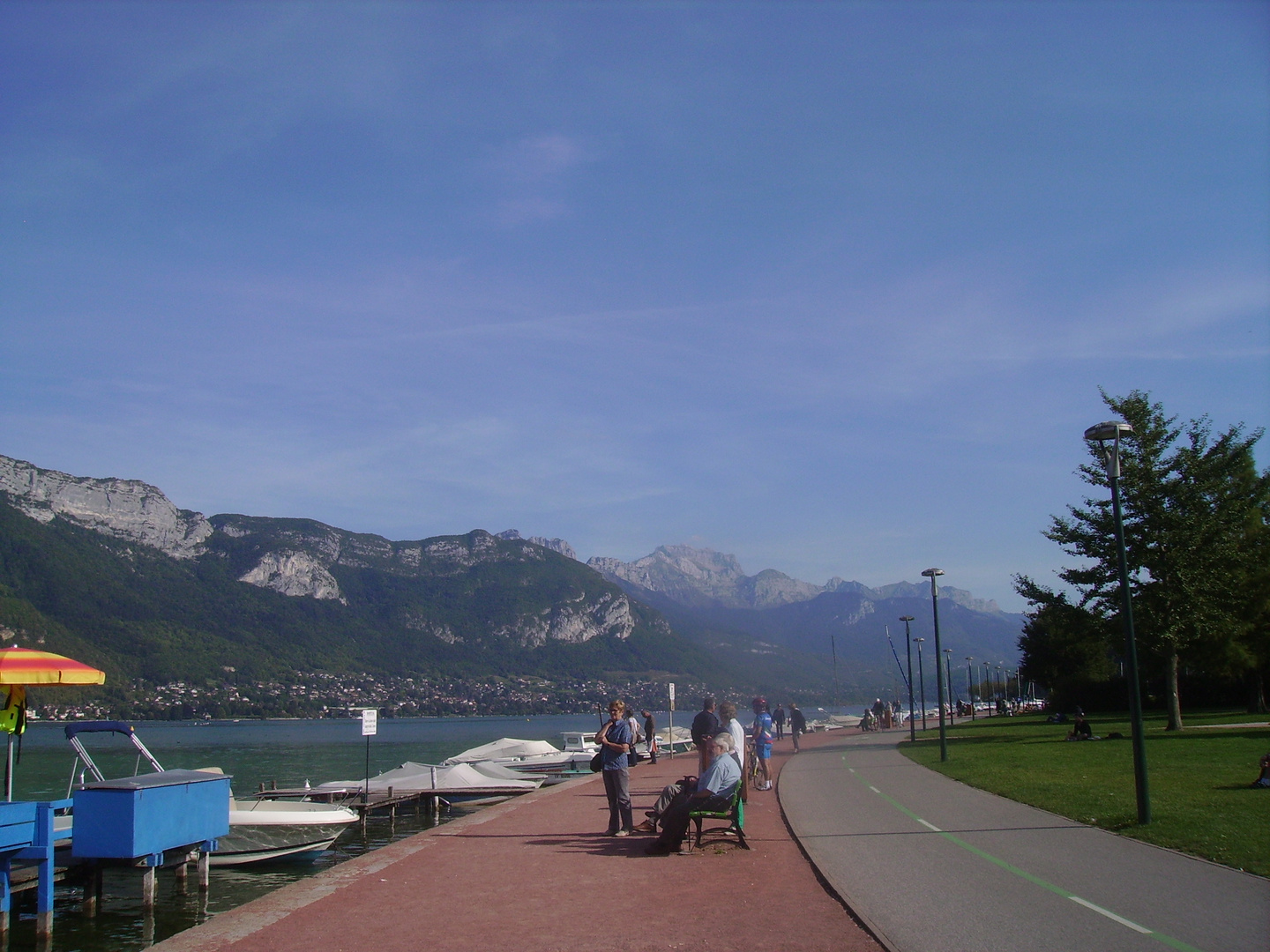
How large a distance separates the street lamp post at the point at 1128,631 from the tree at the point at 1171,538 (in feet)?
58.2

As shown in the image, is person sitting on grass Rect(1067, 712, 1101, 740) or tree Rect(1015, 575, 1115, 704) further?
tree Rect(1015, 575, 1115, 704)

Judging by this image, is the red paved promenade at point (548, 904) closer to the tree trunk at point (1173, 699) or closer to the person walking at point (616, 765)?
the person walking at point (616, 765)

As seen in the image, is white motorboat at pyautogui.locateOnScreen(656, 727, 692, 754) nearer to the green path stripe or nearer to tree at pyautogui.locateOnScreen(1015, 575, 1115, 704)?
tree at pyautogui.locateOnScreen(1015, 575, 1115, 704)

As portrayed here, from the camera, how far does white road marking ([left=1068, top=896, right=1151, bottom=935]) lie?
24.8ft

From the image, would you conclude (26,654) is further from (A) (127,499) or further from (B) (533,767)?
(A) (127,499)

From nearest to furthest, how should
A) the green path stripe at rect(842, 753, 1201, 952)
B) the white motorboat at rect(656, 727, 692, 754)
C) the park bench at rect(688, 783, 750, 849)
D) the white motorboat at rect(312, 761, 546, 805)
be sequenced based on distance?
1. the green path stripe at rect(842, 753, 1201, 952)
2. the park bench at rect(688, 783, 750, 849)
3. the white motorboat at rect(312, 761, 546, 805)
4. the white motorboat at rect(656, 727, 692, 754)

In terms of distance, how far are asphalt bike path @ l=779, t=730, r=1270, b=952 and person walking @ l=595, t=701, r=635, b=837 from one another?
2399mm

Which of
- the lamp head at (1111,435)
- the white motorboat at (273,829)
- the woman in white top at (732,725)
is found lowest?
Result: the white motorboat at (273,829)

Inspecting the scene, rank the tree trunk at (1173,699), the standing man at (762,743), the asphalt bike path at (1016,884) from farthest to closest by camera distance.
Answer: the tree trunk at (1173,699), the standing man at (762,743), the asphalt bike path at (1016,884)

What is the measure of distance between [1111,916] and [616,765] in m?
6.56

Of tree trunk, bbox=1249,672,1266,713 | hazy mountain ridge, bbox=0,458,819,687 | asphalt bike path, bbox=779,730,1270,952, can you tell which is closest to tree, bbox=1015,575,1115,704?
tree trunk, bbox=1249,672,1266,713

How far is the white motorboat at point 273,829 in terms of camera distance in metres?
18.0

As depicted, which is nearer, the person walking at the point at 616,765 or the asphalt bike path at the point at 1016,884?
the asphalt bike path at the point at 1016,884

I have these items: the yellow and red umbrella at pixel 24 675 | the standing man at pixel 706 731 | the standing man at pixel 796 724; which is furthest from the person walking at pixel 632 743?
the standing man at pixel 796 724
